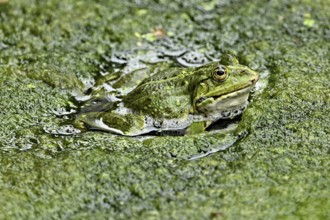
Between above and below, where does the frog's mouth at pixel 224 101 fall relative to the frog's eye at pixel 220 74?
below

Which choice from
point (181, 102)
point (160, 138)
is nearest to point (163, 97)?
point (181, 102)

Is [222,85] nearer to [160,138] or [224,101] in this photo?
[224,101]

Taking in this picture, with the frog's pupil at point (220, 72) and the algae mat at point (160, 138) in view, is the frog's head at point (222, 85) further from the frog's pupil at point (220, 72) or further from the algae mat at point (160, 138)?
the algae mat at point (160, 138)

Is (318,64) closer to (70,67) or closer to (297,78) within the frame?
(297,78)

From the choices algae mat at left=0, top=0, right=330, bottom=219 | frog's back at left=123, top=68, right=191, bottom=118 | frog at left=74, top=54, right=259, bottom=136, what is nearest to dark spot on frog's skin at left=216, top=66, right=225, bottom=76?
frog at left=74, top=54, right=259, bottom=136

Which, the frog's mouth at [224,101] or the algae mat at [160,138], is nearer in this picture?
the algae mat at [160,138]

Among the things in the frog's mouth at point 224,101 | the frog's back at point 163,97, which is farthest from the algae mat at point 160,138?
the frog's back at point 163,97

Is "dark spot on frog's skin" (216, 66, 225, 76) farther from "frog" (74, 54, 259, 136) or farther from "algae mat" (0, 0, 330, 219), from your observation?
"algae mat" (0, 0, 330, 219)
